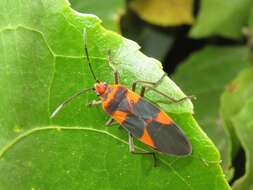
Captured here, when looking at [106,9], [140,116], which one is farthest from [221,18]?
[140,116]

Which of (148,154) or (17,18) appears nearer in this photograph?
(17,18)

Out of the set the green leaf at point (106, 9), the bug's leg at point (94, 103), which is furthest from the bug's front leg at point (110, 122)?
the green leaf at point (106, 9)

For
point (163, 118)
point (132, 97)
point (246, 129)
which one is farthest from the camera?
point (246, 129)

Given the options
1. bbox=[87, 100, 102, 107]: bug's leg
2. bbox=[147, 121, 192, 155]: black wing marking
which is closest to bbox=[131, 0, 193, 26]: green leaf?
bbox=[147, 121, 192, 155]: black wing marking

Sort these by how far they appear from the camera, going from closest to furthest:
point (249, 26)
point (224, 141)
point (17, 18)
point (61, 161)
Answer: point (17, 18), point (61, 161), point (224, 141), point (249, 26)

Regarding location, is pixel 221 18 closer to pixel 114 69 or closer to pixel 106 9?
pixel 106 9

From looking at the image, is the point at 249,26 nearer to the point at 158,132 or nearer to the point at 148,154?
the point at 158,132

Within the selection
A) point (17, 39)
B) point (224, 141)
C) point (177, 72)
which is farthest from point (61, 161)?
point (177, 72)
